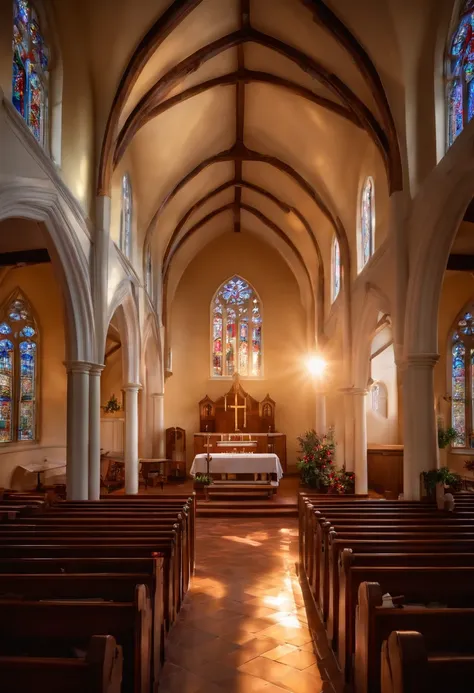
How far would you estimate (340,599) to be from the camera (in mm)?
5207

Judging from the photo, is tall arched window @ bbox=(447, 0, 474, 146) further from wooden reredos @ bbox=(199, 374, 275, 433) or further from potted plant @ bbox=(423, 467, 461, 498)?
wooden reredos @ bbox=(199, 374, 275, 433)

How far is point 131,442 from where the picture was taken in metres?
15.9

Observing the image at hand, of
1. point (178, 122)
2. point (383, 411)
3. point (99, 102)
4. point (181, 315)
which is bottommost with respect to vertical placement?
point (383, 411)

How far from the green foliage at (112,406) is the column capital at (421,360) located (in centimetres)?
1370

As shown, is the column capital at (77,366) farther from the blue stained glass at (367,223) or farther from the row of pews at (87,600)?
the blue stained glass at (367,223)

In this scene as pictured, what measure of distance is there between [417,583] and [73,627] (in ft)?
8.35

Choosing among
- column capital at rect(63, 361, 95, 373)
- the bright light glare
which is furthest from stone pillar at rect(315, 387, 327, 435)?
column capital at rect(63, 361, 95, 373)

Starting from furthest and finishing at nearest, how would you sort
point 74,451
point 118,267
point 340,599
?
point 118,267 < point 74,451 < point 340,599

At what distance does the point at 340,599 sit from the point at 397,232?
7.60 metres

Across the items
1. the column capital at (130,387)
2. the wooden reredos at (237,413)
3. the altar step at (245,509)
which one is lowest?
the altar step at (245,509)

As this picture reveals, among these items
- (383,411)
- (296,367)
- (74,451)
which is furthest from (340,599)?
(296,367)

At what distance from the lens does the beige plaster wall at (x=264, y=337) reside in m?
24.6

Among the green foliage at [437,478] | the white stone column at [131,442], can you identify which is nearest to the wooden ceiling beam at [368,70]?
the green foliage at [437,478]

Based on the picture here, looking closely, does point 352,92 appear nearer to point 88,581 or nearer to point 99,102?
point 99,102
